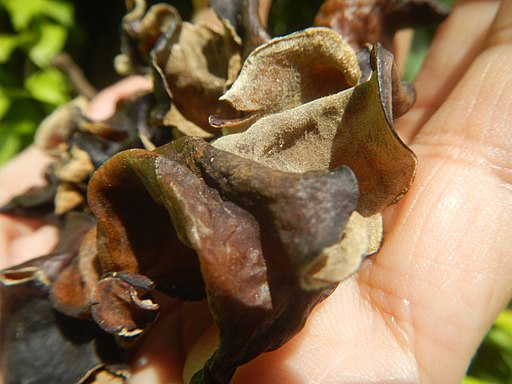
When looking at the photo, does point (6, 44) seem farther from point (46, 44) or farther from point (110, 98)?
point (110, 98)

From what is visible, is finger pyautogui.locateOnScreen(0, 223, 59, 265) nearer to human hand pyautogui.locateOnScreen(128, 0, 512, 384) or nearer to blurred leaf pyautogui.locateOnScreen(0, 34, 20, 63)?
human hand pyautogui.locateOnScreen(128, 0, 512, 384)

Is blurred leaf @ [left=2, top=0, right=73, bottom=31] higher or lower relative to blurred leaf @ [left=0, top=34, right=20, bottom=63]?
higher

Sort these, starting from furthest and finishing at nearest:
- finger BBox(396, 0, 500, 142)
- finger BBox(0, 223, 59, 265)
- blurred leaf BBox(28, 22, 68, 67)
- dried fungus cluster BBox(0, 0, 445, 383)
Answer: blurred leaf BBox(28, 22, 68, 67), finger BBox(0, 223, 59, 265), finger BBox(396, 0, 500, 142), dried fungus cluster BBox(0, 0, 445, 383)

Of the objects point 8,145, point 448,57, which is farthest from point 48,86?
point 448,57

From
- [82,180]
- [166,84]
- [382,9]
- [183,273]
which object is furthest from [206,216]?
[382,9]

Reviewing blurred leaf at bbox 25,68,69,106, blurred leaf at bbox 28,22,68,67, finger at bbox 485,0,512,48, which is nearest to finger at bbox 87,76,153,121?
blurred leaf at bbox 25,68,69,106

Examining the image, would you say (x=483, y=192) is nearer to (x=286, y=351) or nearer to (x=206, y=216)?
(x=286, y=351)

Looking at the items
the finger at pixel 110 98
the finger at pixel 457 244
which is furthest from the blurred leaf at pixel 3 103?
the finger at pixel 457 244
